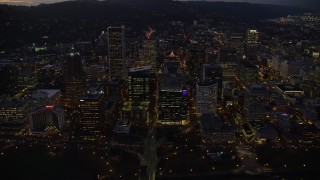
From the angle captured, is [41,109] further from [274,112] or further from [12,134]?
[274,112]

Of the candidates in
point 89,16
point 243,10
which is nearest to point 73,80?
Answer: point 89,16

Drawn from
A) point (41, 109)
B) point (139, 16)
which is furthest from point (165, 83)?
point (139, 16)

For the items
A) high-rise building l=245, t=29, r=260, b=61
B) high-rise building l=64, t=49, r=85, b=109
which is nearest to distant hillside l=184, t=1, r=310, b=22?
high-rise building l=245, t=29, r=260, b=61

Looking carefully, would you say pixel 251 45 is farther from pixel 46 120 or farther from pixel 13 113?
pixel 13 113

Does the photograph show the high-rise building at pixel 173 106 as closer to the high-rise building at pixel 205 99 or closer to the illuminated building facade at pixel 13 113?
the high-rise building at pixel 205 99

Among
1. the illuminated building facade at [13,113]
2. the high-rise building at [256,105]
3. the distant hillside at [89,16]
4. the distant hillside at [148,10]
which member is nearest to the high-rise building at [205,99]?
the high-rise building at [256,105]
